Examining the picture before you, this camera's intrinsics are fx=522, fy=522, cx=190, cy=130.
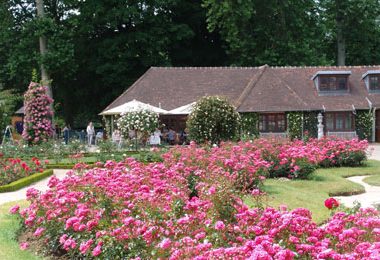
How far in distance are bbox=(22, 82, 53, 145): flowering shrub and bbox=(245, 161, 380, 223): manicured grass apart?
14307mm

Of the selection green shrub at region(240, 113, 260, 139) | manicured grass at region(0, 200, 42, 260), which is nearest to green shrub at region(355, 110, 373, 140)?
green shrub at region(240, 113, 260, 139)

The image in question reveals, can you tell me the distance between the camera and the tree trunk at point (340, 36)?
4175 cm

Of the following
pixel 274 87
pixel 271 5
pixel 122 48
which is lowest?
pixel 274 87

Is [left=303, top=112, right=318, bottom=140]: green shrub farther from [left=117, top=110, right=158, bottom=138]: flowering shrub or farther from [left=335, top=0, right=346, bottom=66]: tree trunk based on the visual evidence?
[left=335, top=0, right=346, bottom=66]: tree trunk

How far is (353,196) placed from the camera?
12.9m

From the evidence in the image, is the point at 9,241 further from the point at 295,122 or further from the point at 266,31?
the point at 266,31

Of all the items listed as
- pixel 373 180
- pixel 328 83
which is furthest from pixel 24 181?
pixel 328 83

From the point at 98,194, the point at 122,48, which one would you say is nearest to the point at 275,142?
the point at 98,194

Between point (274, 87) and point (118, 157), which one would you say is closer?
point (118, 157)

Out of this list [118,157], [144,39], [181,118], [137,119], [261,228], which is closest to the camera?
[261,228]

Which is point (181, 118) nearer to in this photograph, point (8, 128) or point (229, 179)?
point (8, 128)

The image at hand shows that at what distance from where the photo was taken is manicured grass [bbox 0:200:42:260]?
275 inches

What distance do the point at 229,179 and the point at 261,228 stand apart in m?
2.55

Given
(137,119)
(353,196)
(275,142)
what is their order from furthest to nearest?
(137,119), (275,142), (353,196)
